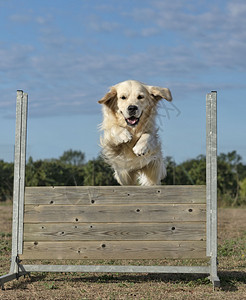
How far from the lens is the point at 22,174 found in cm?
512

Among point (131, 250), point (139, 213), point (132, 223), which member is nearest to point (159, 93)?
point (139, 213)

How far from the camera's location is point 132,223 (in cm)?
498

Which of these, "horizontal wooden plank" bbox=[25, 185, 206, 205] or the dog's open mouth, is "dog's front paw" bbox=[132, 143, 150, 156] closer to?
the dog's open mouth

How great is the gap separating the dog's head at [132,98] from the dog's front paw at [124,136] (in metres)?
0.13

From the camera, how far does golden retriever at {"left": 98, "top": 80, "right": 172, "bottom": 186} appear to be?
17.9 ft

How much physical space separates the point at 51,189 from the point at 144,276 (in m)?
1.62

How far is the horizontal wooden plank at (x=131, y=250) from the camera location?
496cm

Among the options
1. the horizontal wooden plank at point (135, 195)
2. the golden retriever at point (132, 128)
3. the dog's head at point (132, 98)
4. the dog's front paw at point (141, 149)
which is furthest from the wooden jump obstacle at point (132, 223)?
the dog's head at point (132, 98)

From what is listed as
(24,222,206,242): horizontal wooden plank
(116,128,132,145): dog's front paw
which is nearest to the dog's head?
(116,128,132,145): dog's front paw

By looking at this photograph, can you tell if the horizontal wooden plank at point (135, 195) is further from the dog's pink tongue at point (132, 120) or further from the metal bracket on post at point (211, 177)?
the dog's pink tongue at point (132, 120)

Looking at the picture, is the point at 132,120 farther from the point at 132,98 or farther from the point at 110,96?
the point at 110,96

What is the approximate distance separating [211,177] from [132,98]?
1.39 metres

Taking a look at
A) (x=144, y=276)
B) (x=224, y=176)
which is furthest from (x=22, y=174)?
(x=224, y=176)

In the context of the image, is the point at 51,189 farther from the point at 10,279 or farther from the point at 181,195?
the point at 181,195
